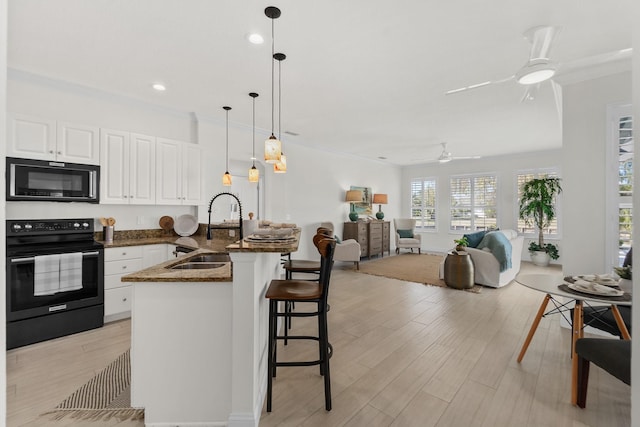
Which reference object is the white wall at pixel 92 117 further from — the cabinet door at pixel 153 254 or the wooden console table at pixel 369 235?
the wooden console table at pixel 369 235

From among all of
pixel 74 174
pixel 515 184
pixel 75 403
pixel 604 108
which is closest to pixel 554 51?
pixel 604 108

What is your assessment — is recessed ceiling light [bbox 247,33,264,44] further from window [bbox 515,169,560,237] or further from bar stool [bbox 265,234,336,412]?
window [bbox 515,169,560,237]

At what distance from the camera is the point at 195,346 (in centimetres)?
168

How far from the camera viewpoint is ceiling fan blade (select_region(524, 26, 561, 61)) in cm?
221

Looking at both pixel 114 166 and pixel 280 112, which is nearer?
pixel 114 166

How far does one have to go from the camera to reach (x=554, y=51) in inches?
103

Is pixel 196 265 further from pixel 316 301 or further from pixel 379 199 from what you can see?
pixel 379 199

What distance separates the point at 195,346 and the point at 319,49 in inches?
101

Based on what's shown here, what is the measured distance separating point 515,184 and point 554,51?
563 cm

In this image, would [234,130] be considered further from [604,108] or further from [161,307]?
[604,108]

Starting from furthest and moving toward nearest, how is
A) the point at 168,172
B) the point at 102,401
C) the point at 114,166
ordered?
the point at 168,172
the point at 114,166
the point at 102,401

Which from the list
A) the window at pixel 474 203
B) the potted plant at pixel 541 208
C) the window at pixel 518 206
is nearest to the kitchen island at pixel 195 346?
the potted plant at pixel 541 208

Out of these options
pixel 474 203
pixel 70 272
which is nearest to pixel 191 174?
pixel 70 272

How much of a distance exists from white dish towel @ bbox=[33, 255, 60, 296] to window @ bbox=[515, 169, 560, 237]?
8902 millimetres
